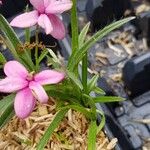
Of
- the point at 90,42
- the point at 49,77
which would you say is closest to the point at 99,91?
the point at 90,42

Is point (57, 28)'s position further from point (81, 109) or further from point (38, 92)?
point (81, 109)

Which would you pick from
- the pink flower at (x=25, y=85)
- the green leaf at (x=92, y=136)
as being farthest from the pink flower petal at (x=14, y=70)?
the green leaf at (x=92, y=136)

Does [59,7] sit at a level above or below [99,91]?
above

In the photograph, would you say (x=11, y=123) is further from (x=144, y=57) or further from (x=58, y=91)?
(x=144, y=57)

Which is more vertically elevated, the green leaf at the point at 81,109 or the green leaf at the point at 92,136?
the green leaf at the point at 81,109

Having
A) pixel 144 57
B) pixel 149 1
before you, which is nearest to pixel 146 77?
pixel 144 57

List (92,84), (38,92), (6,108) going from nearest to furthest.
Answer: (38,92)
(6,108)
(92,84)

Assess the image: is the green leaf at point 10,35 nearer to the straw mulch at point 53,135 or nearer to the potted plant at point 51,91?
the potted plant at point 51,91
